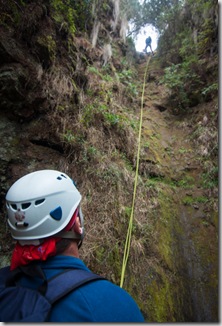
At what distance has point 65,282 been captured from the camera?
1.01 meters

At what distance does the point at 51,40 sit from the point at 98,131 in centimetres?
174

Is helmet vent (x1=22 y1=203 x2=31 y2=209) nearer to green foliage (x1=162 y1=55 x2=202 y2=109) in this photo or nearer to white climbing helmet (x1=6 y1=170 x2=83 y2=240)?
white climbing helmet (x1=6 y1=170 x2=83 y2=240)

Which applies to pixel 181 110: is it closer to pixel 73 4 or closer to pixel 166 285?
pixel 73 4

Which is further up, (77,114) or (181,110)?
(181,110)

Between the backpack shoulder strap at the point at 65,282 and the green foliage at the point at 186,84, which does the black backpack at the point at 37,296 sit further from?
the green foliage at the point at 186,84

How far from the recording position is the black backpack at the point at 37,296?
91 centimetres

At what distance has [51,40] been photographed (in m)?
3.56

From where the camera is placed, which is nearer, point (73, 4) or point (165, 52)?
point (73, 4)

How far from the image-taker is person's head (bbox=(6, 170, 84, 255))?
4.19 ft

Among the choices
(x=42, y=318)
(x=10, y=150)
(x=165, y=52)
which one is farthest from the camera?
(x=165, y=52)

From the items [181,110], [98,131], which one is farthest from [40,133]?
[181,110]

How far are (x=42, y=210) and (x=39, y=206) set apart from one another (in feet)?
0.10

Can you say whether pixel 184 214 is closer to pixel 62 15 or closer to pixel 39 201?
pixel 39 201

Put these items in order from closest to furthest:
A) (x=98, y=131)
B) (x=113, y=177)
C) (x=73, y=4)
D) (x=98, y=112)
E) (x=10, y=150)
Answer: (x=10, y=150) < (x=113, y=177) < (x=98, y=131) < (x=98, y=112) < (x=73, y=4)
